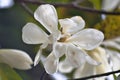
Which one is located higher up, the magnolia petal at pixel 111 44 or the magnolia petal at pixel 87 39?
the magnolia petal at pixel 87 39

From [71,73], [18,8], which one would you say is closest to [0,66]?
[71,73]

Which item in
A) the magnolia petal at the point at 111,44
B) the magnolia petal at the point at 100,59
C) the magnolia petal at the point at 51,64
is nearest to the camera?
the magnolia petal at the point at 51,64

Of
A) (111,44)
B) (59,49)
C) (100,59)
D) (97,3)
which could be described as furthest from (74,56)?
(97,3)

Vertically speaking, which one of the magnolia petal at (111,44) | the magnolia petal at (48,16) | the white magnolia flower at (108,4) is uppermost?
the magnolia petal at (48,16)

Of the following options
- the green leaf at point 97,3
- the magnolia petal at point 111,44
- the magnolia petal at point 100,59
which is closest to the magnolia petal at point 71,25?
the magnolia petal at point 100,59

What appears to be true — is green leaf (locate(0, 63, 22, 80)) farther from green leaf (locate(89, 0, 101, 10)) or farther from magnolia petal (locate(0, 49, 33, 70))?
green leaf (locate(89, 0, 101, 10))

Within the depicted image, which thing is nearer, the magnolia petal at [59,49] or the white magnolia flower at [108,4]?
the magnolia petal at [59,49]

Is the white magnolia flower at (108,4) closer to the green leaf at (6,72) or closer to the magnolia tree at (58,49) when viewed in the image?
the magnolia tree at (58,49)

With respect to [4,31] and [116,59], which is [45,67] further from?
[4,31]
